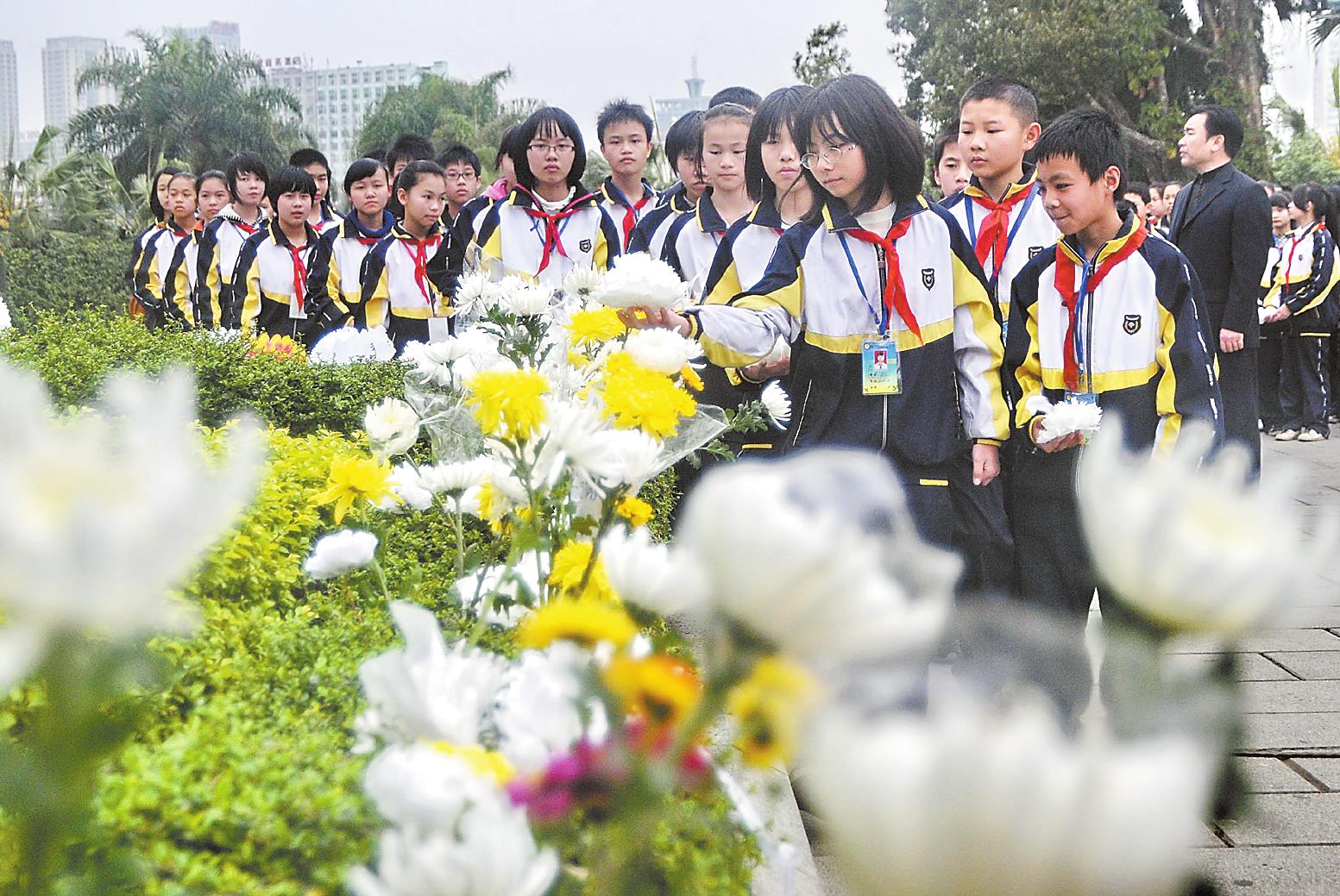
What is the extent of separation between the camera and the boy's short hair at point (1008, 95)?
15.8ft

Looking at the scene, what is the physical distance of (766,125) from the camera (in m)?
4.63

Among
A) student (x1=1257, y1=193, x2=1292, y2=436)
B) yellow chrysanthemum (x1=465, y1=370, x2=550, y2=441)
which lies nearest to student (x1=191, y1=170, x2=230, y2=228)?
student (x1=1257, y1=193, x2=1292, y2=436)

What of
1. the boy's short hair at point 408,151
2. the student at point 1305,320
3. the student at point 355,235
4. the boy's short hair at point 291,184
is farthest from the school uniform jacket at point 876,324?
the student at point 1305,320

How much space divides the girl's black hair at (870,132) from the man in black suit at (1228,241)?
12.9ft

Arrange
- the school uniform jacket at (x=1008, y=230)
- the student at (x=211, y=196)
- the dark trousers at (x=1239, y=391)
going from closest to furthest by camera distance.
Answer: the school uniform jacket at (x=1008, y=230)
the dark trousers at (x=1239, y=391)
the student at (x=211, y=196)

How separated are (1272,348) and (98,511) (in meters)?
12.0

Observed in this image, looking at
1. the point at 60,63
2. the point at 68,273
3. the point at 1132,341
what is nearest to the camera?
the point at 1132,341

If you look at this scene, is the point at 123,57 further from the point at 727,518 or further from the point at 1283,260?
the point at 727,518

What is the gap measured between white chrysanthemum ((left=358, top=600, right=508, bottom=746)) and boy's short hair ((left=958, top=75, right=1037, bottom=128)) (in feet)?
13.7

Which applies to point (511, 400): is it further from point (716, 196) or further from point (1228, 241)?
point (1228, 241)

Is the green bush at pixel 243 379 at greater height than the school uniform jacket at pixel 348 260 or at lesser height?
lesser

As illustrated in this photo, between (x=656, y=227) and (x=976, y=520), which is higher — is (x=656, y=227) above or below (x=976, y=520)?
above

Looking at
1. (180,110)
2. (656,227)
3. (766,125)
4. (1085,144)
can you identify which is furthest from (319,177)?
(180,110)

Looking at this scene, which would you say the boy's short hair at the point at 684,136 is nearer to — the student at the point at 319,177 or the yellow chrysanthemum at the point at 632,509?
the student at the point at 319,177
